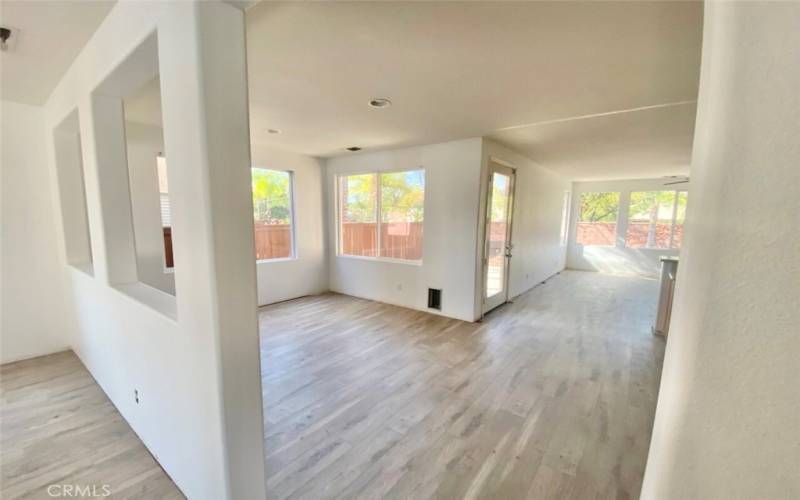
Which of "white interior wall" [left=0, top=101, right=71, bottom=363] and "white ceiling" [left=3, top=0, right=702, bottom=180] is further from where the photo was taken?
"white interior wall" [left=0, top=101, right=71, bottom=363]

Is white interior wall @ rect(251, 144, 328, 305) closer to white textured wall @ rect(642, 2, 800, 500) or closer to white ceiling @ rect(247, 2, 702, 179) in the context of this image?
white ceiling @ rect(247, 2, 702, 179)

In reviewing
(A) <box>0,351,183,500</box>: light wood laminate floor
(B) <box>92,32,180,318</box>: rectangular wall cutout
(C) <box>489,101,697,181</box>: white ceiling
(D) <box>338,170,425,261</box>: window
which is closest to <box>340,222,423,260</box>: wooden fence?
(D) <box>338,170,425,261</box>: window

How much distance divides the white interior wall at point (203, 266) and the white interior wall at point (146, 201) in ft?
6.72

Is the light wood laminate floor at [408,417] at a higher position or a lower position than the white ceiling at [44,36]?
lower

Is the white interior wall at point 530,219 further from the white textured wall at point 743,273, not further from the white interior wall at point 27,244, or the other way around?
the white interior wall at point 27,244

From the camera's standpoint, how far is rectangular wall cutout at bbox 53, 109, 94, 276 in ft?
9.59

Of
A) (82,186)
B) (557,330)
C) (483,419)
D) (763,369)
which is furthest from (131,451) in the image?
(557,330)

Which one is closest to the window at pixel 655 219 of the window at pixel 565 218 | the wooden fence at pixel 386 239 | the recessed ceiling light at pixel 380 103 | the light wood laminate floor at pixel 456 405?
the window at pixel 565 218

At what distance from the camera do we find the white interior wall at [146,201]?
3469 millimetres

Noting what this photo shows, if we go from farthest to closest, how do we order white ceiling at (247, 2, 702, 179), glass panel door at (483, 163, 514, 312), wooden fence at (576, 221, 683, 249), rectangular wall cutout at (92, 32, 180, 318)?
wooden fence at (576, 221, 683, 249) → glass panel door at (483, 163, 514, 312) → rectangular wall cutout at (92, 32, 180, 318) → white ceiling at (247, 2, 702, 179)

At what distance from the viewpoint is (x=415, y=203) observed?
468 cm

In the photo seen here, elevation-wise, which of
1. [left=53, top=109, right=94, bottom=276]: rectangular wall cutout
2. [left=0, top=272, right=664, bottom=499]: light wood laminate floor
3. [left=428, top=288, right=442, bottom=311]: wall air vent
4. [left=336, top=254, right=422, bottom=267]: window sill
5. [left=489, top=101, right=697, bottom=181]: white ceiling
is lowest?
[left=0, top=272, right=664, bottom=499]: light wood laminate floor

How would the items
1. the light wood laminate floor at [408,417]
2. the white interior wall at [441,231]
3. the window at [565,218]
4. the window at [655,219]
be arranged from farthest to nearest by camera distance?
the window at [565,218] < the window at [655,219] < the white interior wall at [441,231] < the light wood laminate floor at [408,417]

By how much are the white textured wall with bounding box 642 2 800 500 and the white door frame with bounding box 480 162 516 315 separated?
3665 millimetres
